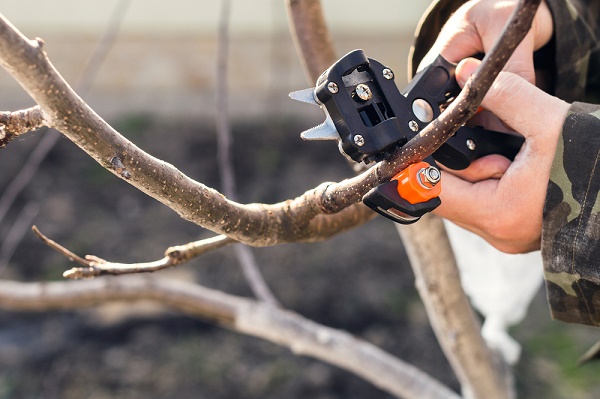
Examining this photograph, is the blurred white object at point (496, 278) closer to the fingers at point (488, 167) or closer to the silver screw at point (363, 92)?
the fingers at point (488, 167)

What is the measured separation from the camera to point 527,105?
2.28ft

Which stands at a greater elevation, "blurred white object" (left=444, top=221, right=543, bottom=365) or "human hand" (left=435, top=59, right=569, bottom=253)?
"blurred white object" (left=444, top=221, right=543, bottom=365)

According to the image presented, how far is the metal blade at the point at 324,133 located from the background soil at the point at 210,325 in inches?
50.0

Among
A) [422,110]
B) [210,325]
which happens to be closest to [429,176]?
[422,110]

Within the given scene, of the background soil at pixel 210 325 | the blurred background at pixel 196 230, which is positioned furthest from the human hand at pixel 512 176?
the background soil at pixel 210 325

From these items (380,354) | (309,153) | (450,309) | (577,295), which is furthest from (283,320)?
(309,153)

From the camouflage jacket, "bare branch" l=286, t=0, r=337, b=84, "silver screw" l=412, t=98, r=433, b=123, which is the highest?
"bare branch" l=286, t=0, r=337, b=84

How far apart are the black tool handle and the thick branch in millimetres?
491

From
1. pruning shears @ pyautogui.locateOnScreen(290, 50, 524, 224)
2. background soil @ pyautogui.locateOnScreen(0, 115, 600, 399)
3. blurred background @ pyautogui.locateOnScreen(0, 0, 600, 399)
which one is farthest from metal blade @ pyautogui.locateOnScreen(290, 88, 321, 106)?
background soil @ pyautogui.locateOnScreen(0, 115, 600, 399)

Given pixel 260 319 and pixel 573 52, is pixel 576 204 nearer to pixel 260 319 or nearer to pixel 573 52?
pixel 573 52

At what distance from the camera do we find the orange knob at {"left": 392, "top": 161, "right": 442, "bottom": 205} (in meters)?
0.61

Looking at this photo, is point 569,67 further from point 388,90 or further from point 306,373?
point 306,373

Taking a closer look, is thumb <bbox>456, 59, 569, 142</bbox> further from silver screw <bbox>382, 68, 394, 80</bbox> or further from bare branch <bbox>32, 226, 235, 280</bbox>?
bare branch <bbox>32, 226, 235, 280</bbox>

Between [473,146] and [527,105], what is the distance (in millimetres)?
63
